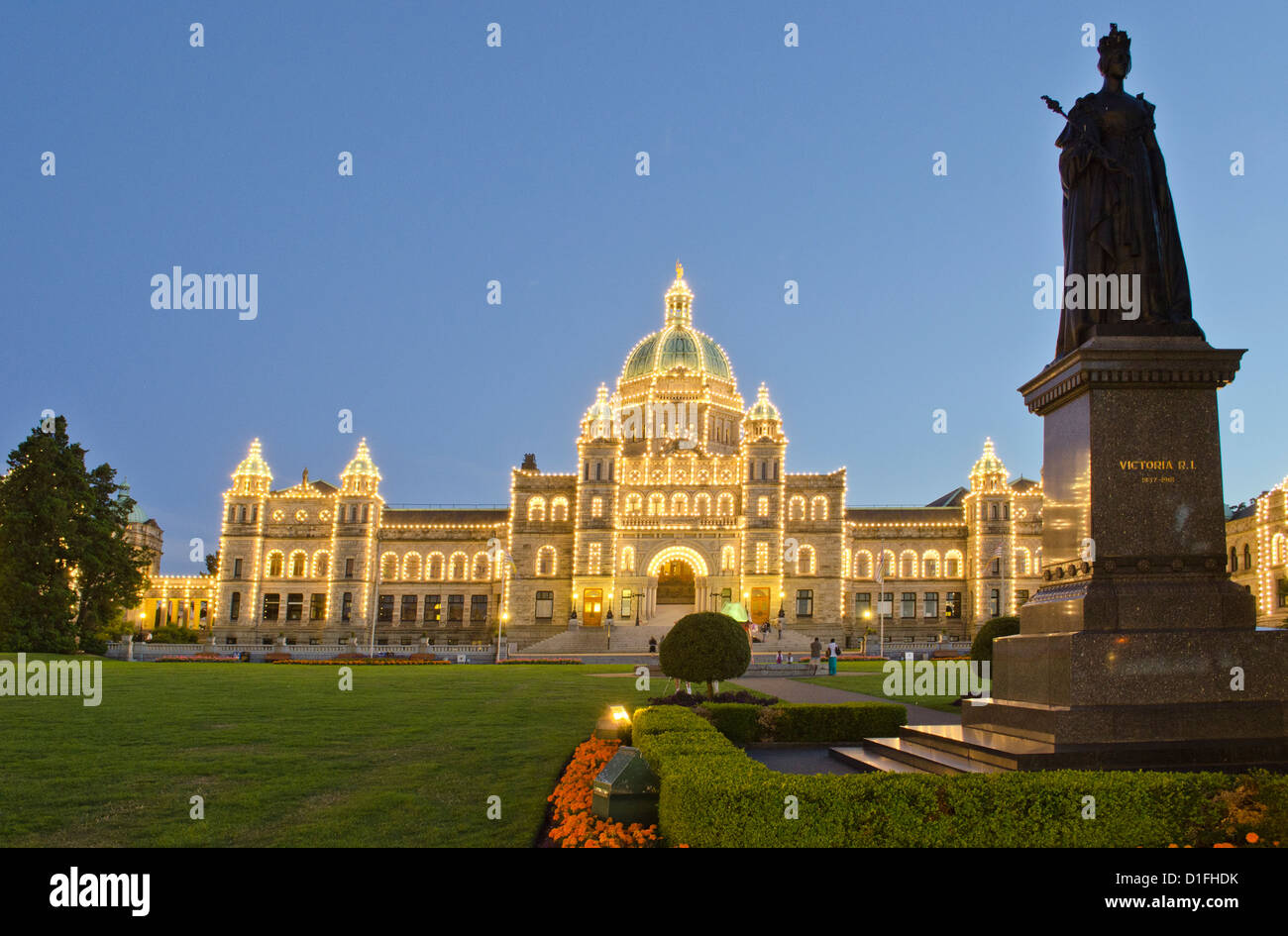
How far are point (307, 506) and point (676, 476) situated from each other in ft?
104

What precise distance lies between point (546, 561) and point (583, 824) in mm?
69715

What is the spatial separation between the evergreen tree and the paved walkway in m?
36.7

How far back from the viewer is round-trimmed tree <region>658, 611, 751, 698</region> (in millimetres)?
20812

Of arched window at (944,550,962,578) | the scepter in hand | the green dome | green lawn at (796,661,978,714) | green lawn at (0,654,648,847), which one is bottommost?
green lawn at (796,661,978,714)

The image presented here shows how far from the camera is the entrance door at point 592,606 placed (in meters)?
75.3

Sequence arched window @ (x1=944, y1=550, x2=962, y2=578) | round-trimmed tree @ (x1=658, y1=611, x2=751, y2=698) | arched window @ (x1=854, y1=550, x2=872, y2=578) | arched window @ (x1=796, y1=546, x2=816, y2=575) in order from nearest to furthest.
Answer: round-trimmed tree @ (x1=658, y1=611, x2=751, y2=698)
arched window @ (x1=796, y1=546, x2=816, y2=575)
arched window @ (x1=944, y1=550, x2=962, y2=578)
arched window @ (x1=854, y1=550, x2=872, y2=578)

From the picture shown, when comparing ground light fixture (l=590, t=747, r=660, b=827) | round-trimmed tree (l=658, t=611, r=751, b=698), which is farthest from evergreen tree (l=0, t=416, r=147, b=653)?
ground light fixture (l=590, t=747, r=660, b=827)

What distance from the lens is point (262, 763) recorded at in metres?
14.1

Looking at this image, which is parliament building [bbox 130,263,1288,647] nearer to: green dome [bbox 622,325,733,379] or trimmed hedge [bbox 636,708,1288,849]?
green dome [bbox 622,325,733,379]

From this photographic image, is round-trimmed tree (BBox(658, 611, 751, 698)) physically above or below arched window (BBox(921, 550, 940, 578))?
below

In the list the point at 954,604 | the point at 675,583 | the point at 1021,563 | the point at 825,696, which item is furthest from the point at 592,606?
the point at 825,696

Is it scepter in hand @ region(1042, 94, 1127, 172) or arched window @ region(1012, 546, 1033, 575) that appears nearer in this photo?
scepter in hand @ region(1042, 94, 1127, 172)
